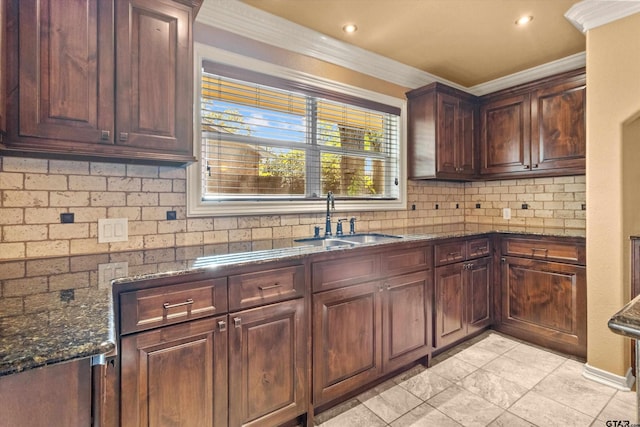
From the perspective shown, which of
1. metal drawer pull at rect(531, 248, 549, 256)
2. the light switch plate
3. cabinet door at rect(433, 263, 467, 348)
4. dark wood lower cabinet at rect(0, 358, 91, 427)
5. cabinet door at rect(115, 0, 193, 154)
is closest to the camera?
dark wood lower cabinet at rect(0, 358, 91, 427)

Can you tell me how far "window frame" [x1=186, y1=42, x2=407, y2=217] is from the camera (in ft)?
6.64

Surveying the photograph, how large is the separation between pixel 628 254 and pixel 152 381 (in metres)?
3.07

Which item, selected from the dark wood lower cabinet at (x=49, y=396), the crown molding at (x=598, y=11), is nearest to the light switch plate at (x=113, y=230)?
the dark wood lower cabinet at (x=49, y=396)

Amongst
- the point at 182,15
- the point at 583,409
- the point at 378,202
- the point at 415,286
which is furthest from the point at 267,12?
the point at 583,409

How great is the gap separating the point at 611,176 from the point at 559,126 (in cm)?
89

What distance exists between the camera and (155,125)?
161 centimetres

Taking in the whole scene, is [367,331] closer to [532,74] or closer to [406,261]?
[406,261]

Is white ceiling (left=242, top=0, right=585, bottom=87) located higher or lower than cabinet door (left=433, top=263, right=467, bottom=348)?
higher

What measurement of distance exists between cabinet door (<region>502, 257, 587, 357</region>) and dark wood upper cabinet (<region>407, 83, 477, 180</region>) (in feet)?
3.59

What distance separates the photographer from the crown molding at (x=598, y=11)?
207 centimetres

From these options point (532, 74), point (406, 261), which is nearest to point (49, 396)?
point (406, 261)

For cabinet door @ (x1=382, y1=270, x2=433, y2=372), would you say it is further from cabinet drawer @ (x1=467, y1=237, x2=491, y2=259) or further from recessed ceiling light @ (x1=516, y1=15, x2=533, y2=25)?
recessed ceiling light @ (x1=516, y1=15, x2=533, y2=25)

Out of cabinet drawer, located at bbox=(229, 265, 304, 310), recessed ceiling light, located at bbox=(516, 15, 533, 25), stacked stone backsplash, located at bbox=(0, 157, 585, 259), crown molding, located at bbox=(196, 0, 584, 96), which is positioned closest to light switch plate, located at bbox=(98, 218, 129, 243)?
stacked stone backsplash, located at bbox=(0, 157, 585, 259)

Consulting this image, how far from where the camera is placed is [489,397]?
2.07 m
